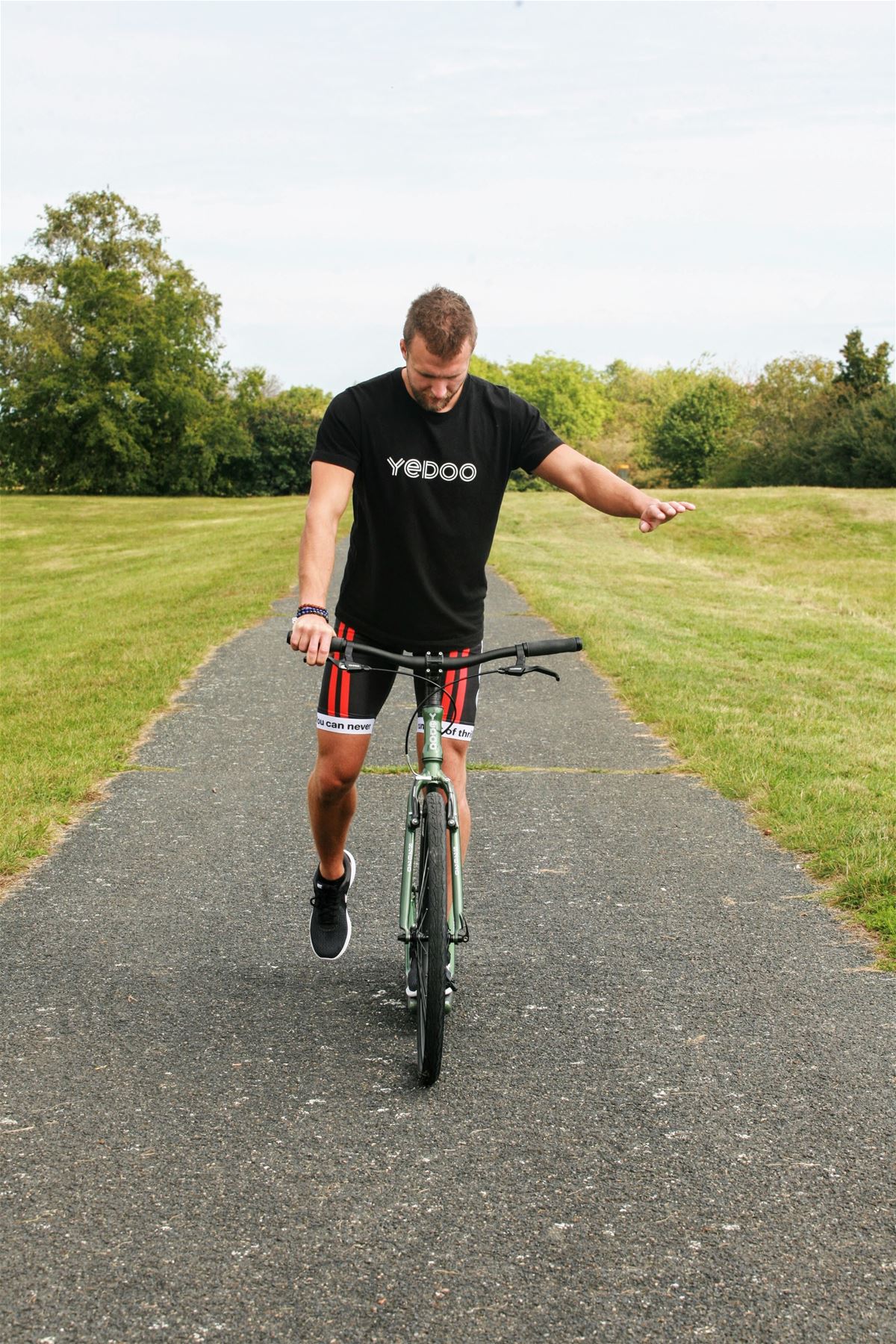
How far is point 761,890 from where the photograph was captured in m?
5.71

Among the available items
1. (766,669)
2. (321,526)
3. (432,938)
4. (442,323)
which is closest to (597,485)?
(442,323)

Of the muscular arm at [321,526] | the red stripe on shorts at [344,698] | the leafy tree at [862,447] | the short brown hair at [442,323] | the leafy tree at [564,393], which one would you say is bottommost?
the red stripe on shorts at [344,698]

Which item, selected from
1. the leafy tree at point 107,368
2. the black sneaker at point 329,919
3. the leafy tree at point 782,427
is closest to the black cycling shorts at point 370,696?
the black sneaker at point 329,919

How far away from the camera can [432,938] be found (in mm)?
3746

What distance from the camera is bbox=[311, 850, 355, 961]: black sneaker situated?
4.73 metres

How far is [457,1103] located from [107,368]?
218 ft

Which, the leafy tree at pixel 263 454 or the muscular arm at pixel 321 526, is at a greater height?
the leafy tree at pixel 263 454

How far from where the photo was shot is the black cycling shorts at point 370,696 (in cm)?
434

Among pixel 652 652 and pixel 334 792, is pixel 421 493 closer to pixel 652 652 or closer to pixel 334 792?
pixel 334 792

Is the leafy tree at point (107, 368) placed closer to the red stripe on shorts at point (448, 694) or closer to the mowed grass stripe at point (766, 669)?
the mowed grass stripe at point (766, 669)

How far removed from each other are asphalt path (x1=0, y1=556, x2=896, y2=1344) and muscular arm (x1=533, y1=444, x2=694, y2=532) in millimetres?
1661

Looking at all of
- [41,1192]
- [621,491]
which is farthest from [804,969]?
[41,1192]

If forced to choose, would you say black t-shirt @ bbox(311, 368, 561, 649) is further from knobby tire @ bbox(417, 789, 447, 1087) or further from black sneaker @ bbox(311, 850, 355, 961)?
black sneaker @ bbox(311, 850, 355, 961)

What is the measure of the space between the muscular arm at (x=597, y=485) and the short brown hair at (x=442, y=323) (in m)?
0.63
